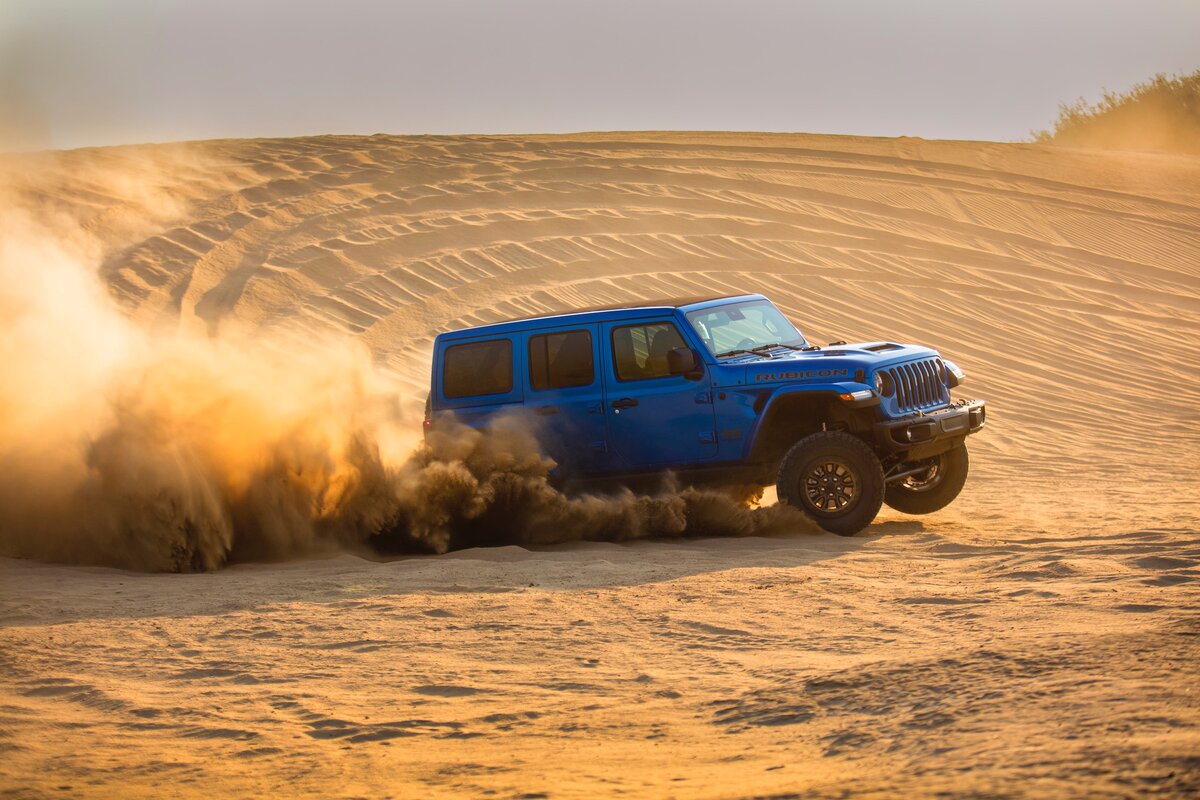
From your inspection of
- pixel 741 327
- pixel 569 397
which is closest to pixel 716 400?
pixel 741 327

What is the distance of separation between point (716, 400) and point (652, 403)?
1.67 ft

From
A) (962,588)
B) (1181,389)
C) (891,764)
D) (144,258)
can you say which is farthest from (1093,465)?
(144,258)

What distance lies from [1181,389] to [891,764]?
1659cm

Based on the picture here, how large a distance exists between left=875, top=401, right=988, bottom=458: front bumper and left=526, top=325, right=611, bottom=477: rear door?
7.09 feet

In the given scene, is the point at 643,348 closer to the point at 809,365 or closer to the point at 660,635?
the point at 809,365

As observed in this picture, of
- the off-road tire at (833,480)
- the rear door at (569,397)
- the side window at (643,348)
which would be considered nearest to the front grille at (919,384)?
the off-road tire at (833,480)

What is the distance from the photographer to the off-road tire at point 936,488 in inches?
436

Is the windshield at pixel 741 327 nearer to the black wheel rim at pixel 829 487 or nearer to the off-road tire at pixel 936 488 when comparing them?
the black wheel rim at pixel 829 487

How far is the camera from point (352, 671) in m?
6.54

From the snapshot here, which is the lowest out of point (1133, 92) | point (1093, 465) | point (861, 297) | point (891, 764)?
point (891, 764)

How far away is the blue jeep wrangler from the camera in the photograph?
9969 mm

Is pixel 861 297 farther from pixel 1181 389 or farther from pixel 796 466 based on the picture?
pixel 796 466

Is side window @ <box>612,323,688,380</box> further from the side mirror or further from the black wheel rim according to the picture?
the black wheel rim

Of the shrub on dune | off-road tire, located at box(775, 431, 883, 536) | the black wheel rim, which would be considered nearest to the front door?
off-road tire, located at box(775, 431, 883, 536)
